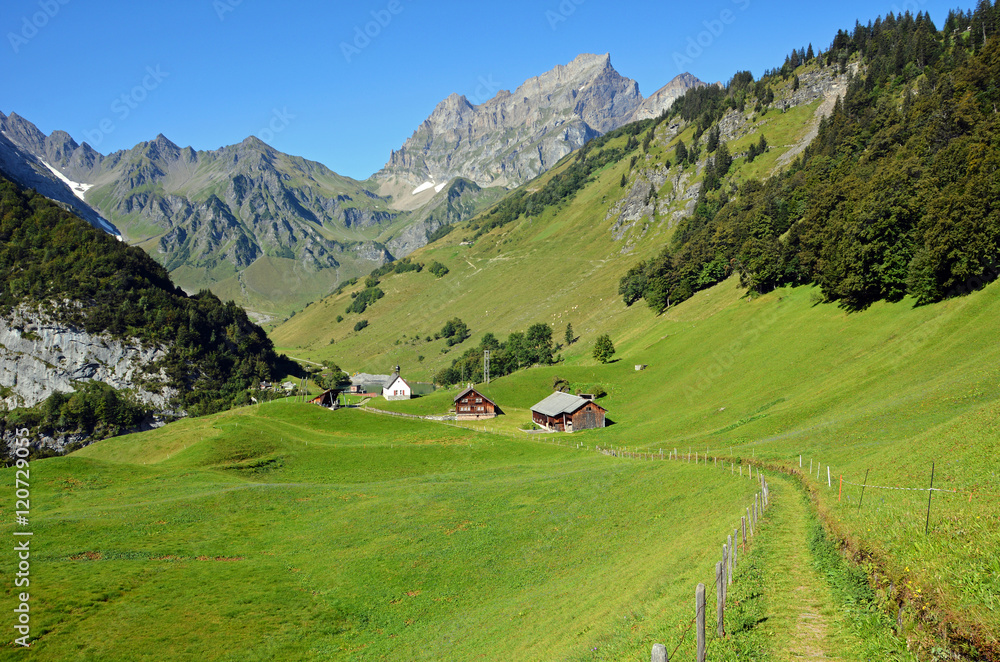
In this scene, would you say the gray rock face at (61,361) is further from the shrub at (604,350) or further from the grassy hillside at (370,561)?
the grassy hillside at (370,561)

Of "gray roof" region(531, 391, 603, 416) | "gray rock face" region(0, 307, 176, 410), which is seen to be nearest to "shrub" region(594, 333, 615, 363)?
"gray roof" region(531, 391, 603, 416)

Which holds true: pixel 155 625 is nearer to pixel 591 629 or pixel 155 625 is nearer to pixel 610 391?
pixel 591 629

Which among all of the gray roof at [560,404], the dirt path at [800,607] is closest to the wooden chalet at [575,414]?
the gray roof at [560,404]

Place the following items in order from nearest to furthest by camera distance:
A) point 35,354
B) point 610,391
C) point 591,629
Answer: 1. point 591,629
2. point 610,391
3. point 35,354

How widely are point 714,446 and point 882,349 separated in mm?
27454

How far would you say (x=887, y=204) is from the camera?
77.1 metres

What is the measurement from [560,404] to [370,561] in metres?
67.4

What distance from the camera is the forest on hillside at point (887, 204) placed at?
6719cm

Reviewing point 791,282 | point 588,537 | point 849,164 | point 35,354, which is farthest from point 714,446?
point 35,354

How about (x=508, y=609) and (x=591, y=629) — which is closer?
(x=591, y=629)

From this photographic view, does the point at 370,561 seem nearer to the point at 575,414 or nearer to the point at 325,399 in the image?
the point at 575,414

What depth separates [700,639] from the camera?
11258mm

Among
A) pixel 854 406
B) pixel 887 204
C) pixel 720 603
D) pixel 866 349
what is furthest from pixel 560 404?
pixel 720 603

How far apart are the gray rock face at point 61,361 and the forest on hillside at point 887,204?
17110 cm
